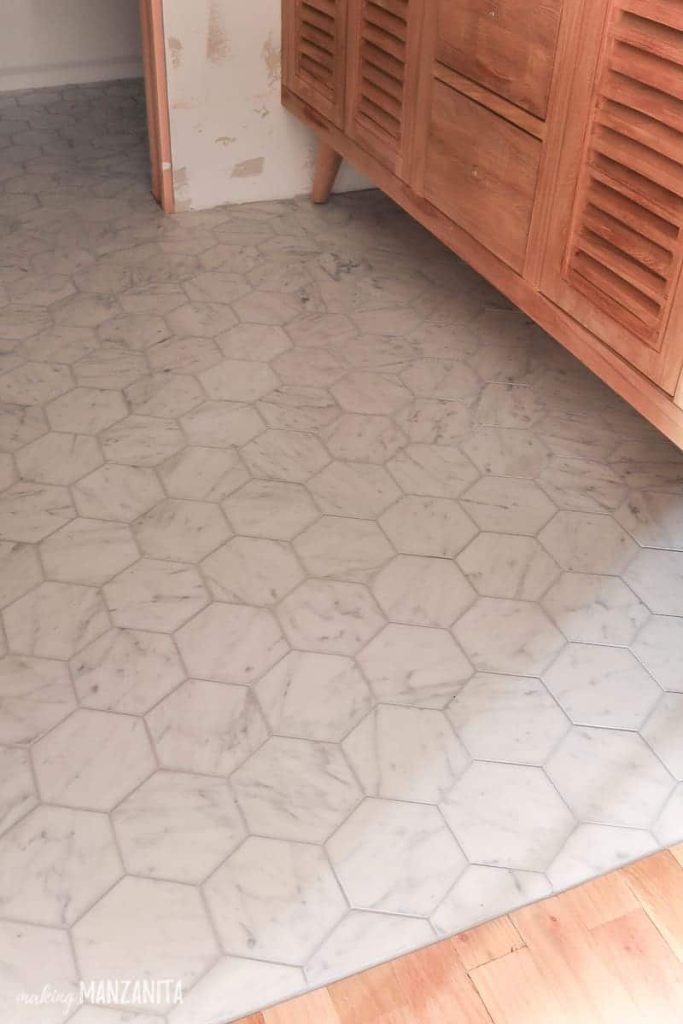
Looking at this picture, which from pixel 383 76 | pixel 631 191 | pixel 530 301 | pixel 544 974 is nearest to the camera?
pixel 544 974

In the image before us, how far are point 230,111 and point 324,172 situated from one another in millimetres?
293

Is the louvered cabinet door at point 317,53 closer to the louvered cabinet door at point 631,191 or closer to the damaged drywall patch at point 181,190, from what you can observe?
the damaged drywall patch at point 181,190

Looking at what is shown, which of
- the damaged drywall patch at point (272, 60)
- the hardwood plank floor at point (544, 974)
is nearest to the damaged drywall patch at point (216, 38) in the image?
the damaged drywall patch at point (272, 60)

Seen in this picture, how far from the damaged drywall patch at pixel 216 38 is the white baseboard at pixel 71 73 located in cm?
124

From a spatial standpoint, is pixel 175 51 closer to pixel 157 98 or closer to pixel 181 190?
pixel 157 98

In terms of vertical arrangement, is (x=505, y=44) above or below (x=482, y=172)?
above

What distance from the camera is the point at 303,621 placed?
1.70 m

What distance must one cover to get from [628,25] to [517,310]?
95 cm

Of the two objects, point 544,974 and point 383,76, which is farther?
point 383,76

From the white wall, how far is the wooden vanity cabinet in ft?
5.15

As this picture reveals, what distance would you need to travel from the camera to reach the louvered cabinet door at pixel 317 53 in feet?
8.38

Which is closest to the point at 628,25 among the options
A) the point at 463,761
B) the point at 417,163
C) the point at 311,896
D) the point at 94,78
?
the point at 417,163

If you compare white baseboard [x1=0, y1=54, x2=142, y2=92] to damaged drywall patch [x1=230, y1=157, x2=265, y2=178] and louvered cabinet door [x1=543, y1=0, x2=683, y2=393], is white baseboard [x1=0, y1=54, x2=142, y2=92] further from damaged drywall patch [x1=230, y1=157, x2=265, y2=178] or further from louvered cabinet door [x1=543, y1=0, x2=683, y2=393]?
louvered cabinet door [x1=543, y1=0, x2=683, y2=393]

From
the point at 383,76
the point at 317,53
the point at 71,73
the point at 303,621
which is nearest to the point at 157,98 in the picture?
the point at 317,53
